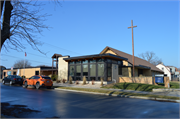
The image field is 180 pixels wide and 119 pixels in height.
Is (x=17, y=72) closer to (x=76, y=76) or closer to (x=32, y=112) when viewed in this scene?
(x=76, y=76)

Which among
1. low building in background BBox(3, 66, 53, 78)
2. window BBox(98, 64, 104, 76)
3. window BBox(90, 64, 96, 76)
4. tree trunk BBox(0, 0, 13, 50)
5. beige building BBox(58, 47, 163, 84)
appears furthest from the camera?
low building in background BBox(3, 66, 53, 78)

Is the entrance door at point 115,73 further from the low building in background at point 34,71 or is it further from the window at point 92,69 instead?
the low building in background at point 34,71

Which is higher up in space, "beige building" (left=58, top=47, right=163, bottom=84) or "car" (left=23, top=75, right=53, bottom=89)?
"beige building" (left=58, top=47, right=163, bottom=84)

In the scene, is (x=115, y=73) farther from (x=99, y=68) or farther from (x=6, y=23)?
(x=6, y=23)

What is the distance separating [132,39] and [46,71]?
26517 mm

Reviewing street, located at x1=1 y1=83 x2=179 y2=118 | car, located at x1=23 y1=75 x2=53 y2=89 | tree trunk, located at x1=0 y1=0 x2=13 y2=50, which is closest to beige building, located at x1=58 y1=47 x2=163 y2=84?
car, located at x1=23 y1=75 x2=53 y2=89

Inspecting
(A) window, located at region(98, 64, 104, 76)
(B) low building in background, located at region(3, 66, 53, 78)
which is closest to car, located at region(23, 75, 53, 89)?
(A) window, located at region(98, 64, 104, 76)

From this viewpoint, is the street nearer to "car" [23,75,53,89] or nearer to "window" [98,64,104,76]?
"car" [23,75,53,89]

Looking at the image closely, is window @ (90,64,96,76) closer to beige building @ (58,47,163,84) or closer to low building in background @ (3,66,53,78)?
beige building @ (58,47,163,84)

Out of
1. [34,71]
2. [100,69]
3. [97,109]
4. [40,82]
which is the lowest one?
[97,109]

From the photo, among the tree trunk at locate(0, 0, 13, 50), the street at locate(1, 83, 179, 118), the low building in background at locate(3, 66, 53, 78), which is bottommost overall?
the street at locate(1, 83, 179, 118)

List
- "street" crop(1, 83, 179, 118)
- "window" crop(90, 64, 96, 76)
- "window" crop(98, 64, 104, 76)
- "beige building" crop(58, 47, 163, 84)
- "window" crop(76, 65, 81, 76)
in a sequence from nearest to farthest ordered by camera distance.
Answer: "street" crop(1, 83, 179, 118)
"beige building" crop(58, 47, 163, 84)
"window" crop(98, 64, 104, 76)
"window" crop(90, 64, 96, 76)
"window" crop(76, 65, 81, 76)

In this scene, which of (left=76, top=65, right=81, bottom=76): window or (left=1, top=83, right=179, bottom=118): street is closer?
(left=1, top=83, right=179, bottom=118): street

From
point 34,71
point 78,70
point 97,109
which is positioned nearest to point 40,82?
point 78,70
